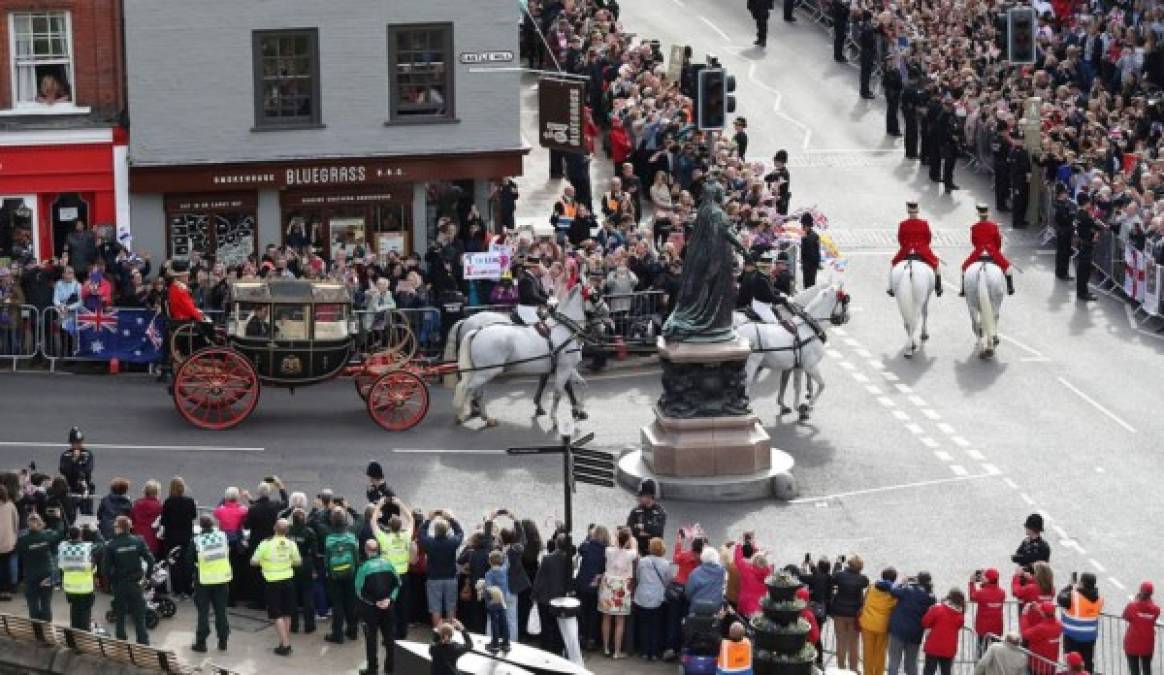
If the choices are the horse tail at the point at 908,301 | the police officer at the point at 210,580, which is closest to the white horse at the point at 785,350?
the horse tail at the point at 908,301

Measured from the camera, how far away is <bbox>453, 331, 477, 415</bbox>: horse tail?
4788cm

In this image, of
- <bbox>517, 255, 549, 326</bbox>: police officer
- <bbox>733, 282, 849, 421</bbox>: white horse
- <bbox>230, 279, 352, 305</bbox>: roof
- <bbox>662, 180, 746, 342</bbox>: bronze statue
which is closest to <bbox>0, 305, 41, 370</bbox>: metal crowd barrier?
<bbox>230, 279, 352, 305</bbox>: roof

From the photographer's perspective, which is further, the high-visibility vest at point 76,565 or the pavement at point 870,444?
the pavement at point 870,444

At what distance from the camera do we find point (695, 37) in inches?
2798

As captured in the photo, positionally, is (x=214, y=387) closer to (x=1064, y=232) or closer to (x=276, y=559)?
(x=276, y=559)

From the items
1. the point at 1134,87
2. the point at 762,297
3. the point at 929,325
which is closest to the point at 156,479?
the point at 762,297

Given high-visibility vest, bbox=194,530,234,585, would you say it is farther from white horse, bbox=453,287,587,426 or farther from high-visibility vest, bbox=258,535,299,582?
white horse, bbox=453,287,587,426

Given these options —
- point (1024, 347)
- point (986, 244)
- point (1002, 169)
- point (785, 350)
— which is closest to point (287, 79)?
point (785, 350)

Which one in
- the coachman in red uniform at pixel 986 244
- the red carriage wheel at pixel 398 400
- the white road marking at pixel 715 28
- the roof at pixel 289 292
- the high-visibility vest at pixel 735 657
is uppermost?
the white road marking at pixel 715 28

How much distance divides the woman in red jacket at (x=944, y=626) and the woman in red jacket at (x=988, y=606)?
58cm

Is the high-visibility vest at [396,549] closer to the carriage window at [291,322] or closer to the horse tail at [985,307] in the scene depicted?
the carriage window at [291,322]

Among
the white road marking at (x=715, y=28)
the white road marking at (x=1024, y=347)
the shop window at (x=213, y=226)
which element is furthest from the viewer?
the white road marking at (x=715, y=28)

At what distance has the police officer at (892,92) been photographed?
6575 centimetres

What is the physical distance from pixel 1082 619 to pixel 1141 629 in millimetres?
728
